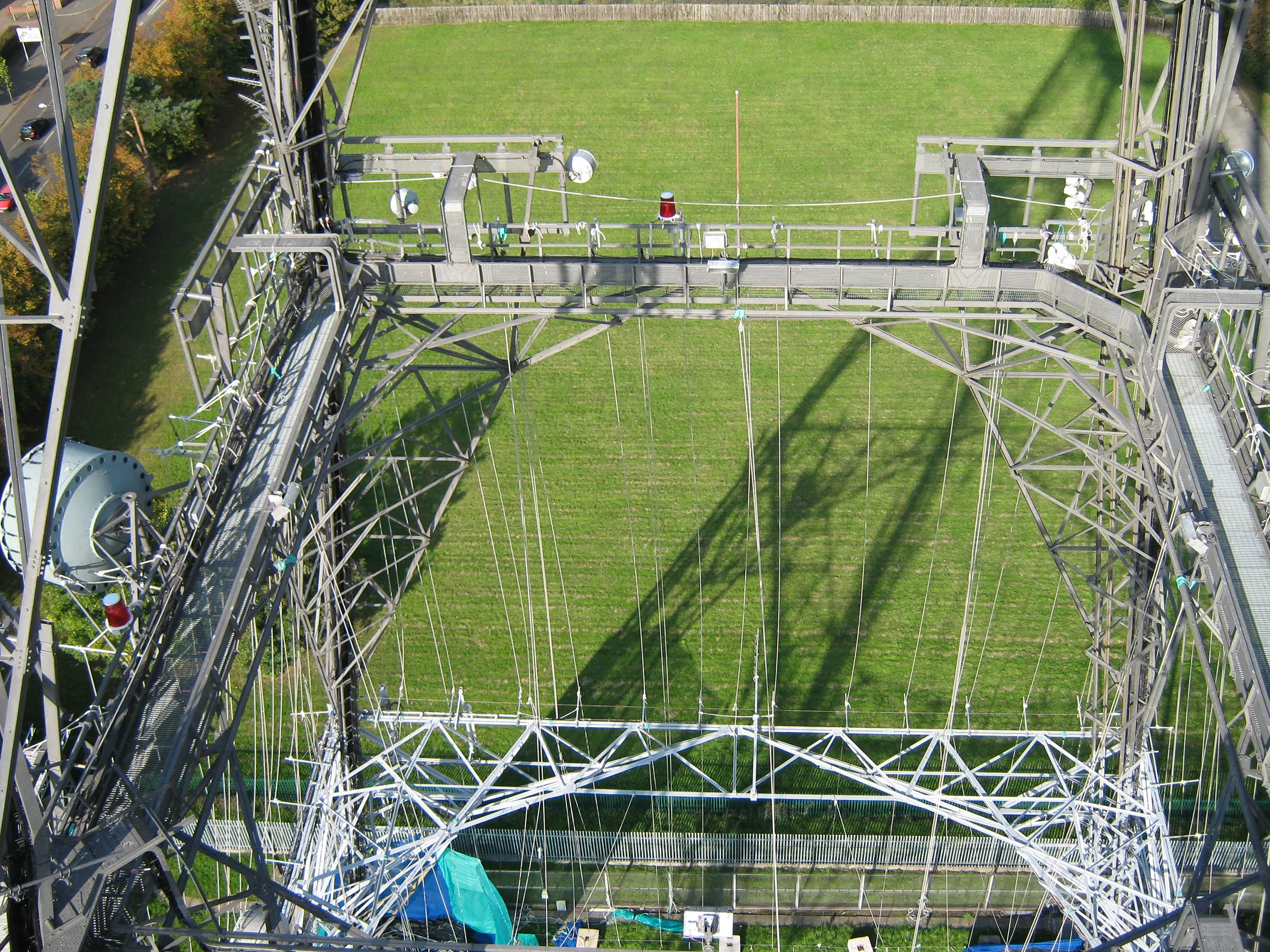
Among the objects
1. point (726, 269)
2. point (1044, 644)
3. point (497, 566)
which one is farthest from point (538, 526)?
point (1044, 644)

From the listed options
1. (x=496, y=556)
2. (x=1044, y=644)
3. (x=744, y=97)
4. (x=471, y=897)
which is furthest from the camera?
(x=744, y=97)

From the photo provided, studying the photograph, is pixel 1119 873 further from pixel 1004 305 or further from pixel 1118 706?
pixel 1004 305

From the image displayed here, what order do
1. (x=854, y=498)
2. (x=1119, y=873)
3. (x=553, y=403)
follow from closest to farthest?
(x=1119, y=873)
(x=854, y=498)
(x=553, y=403)

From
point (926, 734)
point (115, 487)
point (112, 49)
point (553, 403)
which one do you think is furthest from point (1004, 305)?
point (553, 403)

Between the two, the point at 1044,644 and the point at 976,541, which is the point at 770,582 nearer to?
the point at 1044,644

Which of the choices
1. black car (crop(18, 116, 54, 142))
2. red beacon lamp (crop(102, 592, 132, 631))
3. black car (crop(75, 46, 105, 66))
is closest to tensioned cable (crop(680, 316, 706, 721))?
red beacon lamp (crop(102, 592, 132, 631))

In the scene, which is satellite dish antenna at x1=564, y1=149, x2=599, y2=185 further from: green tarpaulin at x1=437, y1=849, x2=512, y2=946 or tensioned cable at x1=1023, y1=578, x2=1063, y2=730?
tensioned cable at x1=1023, y1=578, x2=1063, y2=730
